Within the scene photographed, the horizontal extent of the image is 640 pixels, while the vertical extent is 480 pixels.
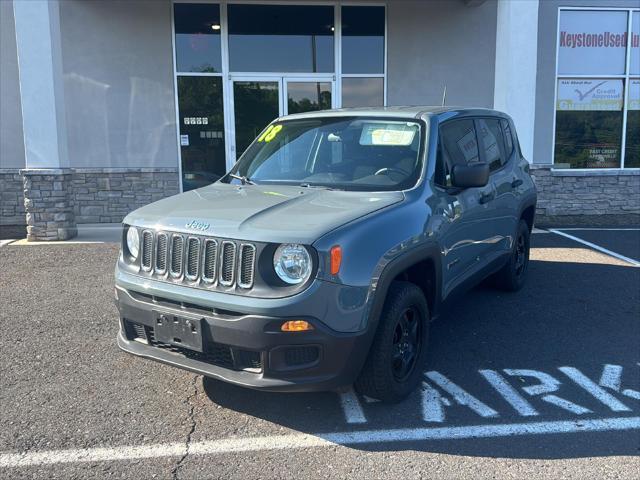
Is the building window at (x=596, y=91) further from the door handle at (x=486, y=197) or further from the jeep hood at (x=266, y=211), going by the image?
the jeep hood at (x=266, y=211)

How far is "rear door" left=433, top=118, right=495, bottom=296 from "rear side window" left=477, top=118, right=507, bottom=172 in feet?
0.70

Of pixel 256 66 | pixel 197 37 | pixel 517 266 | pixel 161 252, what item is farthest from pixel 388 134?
pixel 197 37

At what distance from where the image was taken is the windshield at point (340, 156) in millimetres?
4000

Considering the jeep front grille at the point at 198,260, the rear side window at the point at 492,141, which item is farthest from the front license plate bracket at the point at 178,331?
the rear side window at the point at 492,141

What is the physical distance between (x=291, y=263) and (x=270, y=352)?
18.4 inches

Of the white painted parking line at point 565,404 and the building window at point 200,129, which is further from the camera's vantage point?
the building window at point 200,129

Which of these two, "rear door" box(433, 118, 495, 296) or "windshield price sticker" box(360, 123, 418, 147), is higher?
"windshield price sticker" box(360, 123, 418, 147)

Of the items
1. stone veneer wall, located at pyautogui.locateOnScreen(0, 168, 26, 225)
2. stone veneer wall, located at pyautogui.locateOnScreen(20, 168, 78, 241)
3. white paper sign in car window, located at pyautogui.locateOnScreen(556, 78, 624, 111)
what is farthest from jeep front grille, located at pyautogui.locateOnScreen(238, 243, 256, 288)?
white paper sign in car window, located at pyautogui.locateOnScreen(556, 78, 624, 111)

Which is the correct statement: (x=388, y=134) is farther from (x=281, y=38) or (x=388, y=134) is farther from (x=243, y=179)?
(x=281, y=38)

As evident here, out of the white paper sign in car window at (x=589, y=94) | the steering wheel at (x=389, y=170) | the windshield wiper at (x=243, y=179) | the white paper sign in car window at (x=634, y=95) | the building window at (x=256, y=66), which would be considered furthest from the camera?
the white paper sign in car window at (x=634, y=95)

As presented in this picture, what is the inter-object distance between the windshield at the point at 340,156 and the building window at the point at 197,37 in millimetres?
6481

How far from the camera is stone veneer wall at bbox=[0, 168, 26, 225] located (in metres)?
10.4

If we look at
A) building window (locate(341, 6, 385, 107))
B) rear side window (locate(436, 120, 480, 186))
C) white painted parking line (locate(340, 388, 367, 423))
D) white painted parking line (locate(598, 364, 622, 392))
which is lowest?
white painted parking line (locate(598, 364, 622, 392))

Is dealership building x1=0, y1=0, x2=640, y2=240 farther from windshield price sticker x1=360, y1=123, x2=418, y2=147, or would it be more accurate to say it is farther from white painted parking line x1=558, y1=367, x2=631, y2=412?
white painted parking line x1=558, y1=367, x2=631, y2=412
